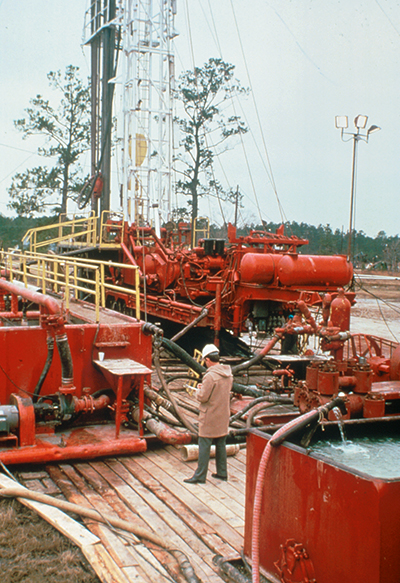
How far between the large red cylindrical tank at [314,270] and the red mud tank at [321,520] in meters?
7.67

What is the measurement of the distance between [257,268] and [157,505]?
677 cm

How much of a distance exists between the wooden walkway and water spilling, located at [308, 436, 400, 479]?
45.3 inches

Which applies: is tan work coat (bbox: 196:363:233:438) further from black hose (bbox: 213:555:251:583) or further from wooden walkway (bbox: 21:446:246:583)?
black hose (bbox: 213:555:251:583)

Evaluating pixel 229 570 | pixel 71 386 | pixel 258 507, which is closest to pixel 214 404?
pixel 71 386

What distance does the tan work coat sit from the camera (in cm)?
645

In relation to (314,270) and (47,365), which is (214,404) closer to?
(47,365)

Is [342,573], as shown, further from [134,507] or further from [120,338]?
[120,338]

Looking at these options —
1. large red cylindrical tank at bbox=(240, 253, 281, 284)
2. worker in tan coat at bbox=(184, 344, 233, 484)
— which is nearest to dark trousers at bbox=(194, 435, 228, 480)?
worker in tan coat at bbox=(184, 344, 233, 484)

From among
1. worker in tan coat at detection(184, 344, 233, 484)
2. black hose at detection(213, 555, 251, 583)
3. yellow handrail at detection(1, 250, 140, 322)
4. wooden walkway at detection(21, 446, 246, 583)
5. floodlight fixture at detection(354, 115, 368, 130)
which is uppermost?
floodlight fixture at detection(354, 115, 368, 130)

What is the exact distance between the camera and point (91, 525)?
5293 mm

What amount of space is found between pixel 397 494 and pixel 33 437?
15.6 ft

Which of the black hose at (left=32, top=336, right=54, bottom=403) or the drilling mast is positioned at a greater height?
the drilling mast

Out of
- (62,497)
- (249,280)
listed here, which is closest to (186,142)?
(249,280)

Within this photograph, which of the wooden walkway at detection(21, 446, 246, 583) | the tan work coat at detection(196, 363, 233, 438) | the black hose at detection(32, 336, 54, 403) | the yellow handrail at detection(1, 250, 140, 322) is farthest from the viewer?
the yellow handrail at detection(1, 250, 140, 322)
